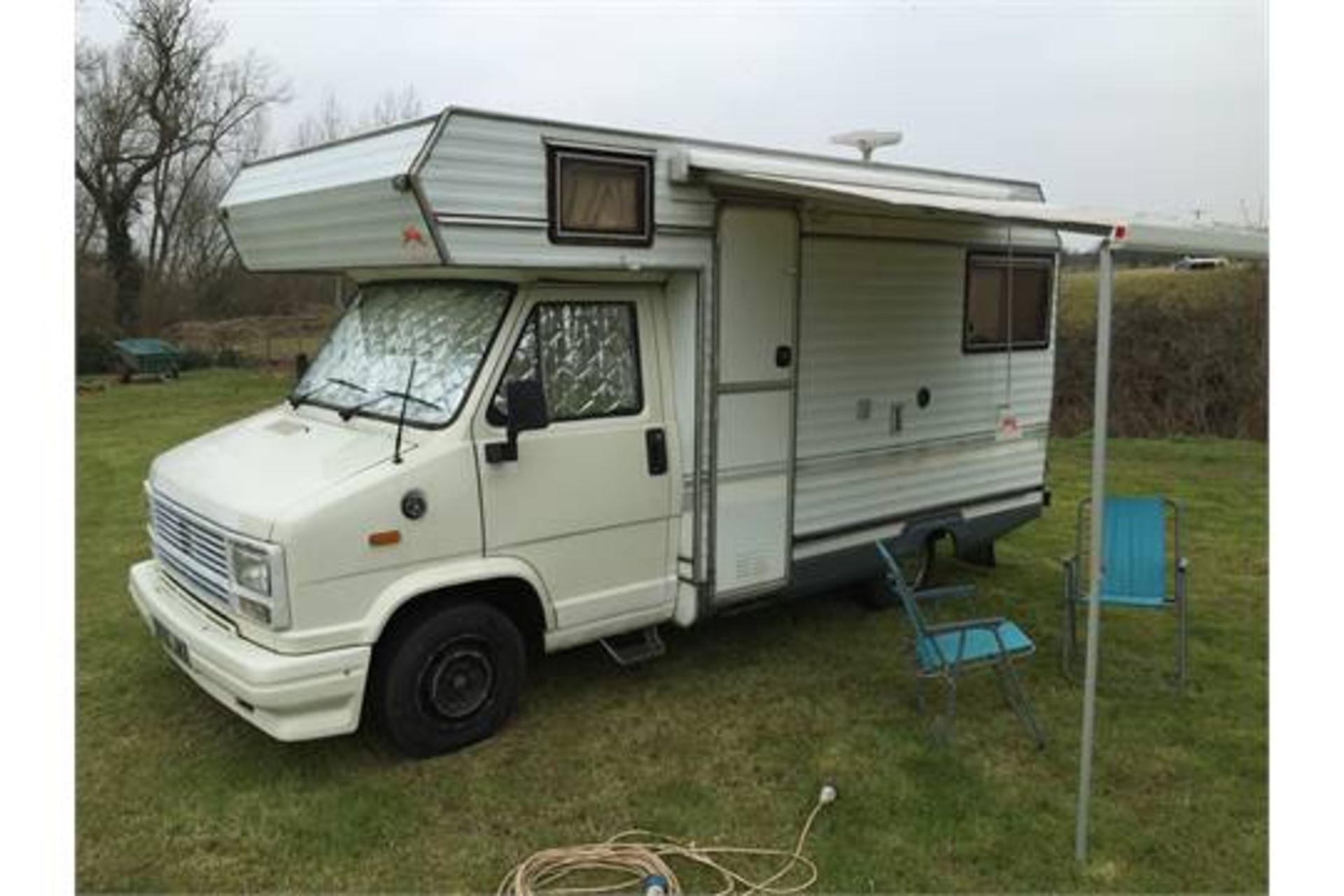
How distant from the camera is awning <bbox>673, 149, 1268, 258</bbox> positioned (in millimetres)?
3736

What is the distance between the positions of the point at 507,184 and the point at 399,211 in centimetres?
46

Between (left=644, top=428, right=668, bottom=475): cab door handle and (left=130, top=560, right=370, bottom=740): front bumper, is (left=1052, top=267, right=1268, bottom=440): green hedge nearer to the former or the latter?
(left=644, top=428, right=668, bottom=475): cab door handle

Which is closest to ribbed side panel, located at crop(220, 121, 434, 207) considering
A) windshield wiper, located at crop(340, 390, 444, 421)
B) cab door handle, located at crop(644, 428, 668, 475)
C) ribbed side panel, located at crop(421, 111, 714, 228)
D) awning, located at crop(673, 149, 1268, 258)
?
ribbed side panel, located at crop(421, 111, 714, 228)

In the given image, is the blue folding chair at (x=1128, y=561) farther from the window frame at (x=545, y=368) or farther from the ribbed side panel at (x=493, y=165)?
the ribbed side panel at (x=493, y=165)

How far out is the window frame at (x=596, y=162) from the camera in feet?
14.3

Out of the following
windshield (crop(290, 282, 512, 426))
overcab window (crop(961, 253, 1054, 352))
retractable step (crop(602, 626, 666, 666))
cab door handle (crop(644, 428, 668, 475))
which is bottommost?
retractable step (crop(602, 626, 666, 666))

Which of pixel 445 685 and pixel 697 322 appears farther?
pixel 697 322

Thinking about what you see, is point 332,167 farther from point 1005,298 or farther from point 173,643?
point 1005,298

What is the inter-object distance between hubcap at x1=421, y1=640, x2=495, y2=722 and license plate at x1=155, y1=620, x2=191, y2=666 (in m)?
1.04

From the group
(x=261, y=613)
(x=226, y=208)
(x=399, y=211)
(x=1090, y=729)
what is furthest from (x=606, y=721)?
(x=226, y=208)

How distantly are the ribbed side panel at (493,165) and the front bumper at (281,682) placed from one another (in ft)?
6.05

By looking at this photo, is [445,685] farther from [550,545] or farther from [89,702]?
[89,702]

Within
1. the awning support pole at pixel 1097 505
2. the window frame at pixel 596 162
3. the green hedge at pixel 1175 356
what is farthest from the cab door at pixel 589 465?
the green hedge at pixel 1175 356

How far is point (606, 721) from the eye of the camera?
4875 mm
